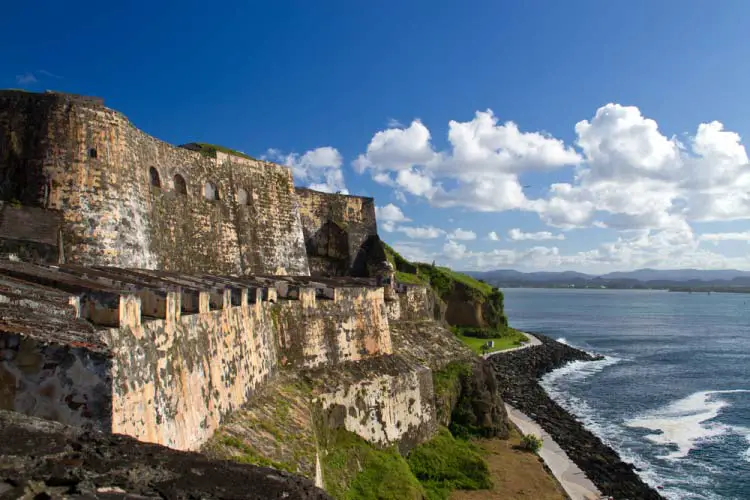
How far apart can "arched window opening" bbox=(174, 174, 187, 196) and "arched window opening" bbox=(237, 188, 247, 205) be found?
12.3 feet

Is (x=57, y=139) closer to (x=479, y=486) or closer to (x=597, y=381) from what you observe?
(x=479, y=486)

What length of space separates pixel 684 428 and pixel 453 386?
63.6 feet

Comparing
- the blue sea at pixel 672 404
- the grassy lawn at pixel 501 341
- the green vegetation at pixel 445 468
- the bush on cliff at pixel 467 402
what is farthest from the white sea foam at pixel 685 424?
the grassy lawn at pixel 501 341

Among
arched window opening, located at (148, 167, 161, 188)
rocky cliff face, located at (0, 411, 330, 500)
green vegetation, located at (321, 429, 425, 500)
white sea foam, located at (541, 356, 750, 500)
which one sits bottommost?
white sea foam, located at (541, 356, 750, 500)

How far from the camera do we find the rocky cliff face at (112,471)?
12.4 ft

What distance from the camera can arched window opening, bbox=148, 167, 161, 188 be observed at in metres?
24.0

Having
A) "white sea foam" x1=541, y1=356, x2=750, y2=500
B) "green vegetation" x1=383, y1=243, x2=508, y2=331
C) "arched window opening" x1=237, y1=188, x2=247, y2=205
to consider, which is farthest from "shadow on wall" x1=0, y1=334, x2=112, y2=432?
"green vegetation" x1=383, y1=243, x2=508, y2=331

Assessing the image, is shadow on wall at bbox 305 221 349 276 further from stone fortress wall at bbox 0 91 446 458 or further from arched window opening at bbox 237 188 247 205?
arched window opening at bbox 237 188 247 205

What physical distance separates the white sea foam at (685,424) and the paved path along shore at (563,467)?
252 inches

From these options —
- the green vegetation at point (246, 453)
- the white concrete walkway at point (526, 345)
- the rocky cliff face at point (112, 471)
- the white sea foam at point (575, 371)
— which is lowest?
the white sea foam at point (575, 371)

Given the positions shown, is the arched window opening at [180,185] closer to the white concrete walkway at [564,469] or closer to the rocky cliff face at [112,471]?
the white concrete walkway at [564,469]

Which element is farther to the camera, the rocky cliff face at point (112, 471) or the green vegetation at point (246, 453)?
the green vegetation at point (246, 453)

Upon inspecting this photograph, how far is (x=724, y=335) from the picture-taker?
296 ft

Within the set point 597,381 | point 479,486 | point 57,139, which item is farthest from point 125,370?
point 597,381
